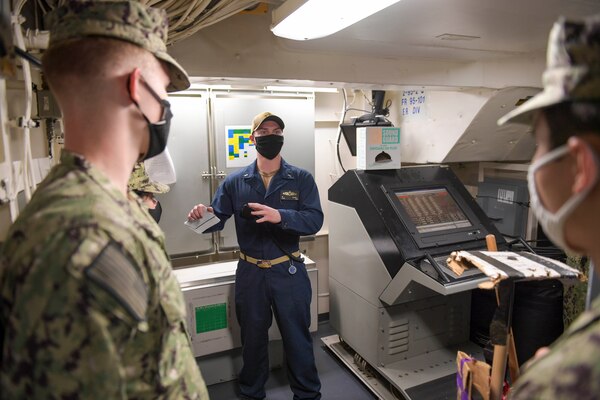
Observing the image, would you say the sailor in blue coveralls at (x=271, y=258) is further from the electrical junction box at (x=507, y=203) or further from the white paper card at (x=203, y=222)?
the electrical junction box at (x=507, y=203)

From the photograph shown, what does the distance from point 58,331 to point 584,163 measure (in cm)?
88

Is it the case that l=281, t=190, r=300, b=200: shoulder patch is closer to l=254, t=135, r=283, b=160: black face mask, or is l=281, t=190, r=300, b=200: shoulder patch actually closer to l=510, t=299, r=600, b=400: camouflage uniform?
l=254, t=135, r=283, b=160: black face mask

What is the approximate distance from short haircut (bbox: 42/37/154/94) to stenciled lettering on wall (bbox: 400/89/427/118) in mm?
2538

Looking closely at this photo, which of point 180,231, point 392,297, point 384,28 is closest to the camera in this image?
point 384,28

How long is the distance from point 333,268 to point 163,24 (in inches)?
87.1

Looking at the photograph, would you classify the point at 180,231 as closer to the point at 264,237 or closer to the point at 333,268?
the point at 264,237

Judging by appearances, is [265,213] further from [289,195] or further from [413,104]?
[413,104]

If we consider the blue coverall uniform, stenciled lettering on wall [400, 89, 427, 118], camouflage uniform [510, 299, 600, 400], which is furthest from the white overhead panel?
camouflage uniform [510, 299, 600, 400]

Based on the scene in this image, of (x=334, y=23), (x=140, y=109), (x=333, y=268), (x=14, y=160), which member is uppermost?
(x=334, y=23)

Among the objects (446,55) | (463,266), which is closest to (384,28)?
(446,55)

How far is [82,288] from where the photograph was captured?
637 mm

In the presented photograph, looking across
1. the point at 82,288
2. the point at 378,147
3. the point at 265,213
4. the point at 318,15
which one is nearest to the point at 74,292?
the point at 82,288

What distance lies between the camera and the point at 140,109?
Answer: 838 millimetres

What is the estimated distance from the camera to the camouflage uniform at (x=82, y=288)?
63 centimetres
